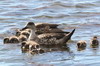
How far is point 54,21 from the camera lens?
54.2 feet

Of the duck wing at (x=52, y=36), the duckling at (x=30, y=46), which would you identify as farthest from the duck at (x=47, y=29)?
the duckling at (x=30, y=46)

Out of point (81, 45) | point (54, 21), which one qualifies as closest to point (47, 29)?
point (81, 45)

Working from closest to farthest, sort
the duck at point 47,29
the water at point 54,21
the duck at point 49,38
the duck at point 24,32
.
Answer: the water at point 54,21
the duck at point 49,38
the duck at point 47,29
the duck at point 24,32

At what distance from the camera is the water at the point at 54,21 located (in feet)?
37.3

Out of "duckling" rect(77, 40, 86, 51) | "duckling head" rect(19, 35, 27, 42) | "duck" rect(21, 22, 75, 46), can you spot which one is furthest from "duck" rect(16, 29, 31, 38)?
"duckling" rect(77, 40, 86, 51)

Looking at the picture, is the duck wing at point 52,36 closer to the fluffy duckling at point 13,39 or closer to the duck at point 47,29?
the duck at point 47,29

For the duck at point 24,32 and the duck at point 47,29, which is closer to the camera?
the duck at point 47,29

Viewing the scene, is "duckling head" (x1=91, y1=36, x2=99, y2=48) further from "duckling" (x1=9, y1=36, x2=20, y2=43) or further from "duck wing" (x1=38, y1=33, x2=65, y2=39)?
"duckling" (x1=9, y1=36, x2=20, y2=43)

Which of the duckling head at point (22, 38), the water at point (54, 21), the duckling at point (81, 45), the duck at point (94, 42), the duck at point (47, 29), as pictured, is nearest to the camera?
the water at point (54, 21)

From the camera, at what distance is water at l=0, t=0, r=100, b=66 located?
11.4 metres

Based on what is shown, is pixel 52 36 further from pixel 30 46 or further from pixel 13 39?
pixel 30 46

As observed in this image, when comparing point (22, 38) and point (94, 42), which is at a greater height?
point (94, 42)

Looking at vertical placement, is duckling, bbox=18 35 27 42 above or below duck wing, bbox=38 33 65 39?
below

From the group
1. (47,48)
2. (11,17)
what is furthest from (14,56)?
(11,17)
